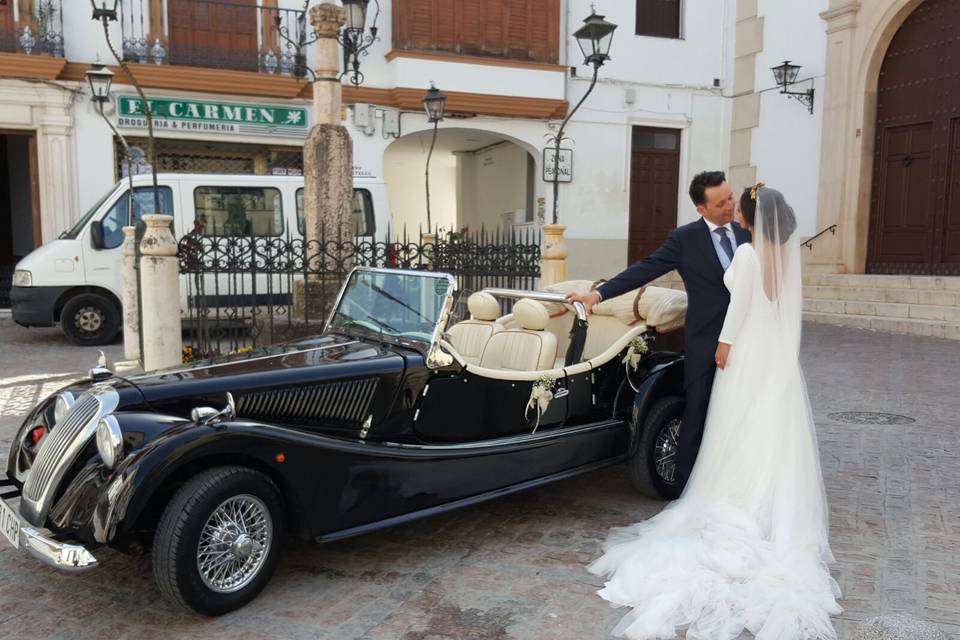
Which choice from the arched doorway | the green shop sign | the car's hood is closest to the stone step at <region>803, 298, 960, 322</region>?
the arched doorway

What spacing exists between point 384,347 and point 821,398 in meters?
5.14

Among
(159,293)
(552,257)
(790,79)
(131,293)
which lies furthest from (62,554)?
(790,79)

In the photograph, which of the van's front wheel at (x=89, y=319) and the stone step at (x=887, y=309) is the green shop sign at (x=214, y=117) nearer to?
the van's front wheel at (x=89, y=319)

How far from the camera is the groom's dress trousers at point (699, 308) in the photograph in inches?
159

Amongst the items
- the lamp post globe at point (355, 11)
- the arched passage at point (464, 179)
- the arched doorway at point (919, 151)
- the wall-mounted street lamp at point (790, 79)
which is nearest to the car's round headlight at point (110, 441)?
the lamp post globe at point (355, 11)

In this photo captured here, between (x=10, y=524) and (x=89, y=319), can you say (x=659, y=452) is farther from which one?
(x=89, y=319)

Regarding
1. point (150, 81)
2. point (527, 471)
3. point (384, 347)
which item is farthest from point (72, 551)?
point (150, 81)

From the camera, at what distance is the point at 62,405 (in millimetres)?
3418

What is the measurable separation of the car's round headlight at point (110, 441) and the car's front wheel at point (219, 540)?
0.28 m

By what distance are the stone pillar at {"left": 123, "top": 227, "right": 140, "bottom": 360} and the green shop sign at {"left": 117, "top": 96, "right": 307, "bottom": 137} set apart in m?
6.58

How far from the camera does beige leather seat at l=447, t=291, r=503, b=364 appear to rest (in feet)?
15.0

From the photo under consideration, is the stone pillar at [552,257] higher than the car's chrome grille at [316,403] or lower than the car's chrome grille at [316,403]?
higher

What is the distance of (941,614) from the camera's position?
307 centimetres

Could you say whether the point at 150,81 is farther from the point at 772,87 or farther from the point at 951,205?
the point at 951,205
